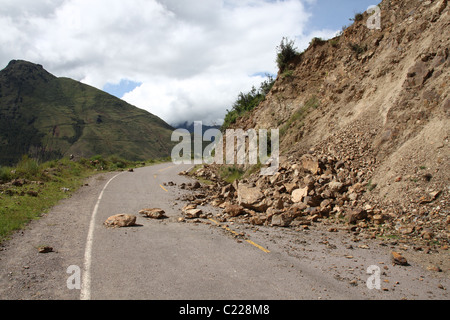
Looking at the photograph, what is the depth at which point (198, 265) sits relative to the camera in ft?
19.4

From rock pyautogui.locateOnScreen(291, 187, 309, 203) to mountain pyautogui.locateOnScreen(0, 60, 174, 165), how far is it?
94.1m

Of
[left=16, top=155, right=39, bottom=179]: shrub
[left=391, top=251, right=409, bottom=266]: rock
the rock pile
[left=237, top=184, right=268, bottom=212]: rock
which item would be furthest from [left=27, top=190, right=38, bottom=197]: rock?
[left=391, top=251, right=409, bottom=266]: rock

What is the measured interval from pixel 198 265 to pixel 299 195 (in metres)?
6.64

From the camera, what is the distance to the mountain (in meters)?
108

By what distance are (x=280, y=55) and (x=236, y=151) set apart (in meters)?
8.18

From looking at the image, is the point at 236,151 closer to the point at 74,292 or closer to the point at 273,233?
the point at 273,233

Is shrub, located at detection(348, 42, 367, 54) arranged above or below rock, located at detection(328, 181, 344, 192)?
above

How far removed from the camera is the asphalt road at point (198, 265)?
4.77 metres

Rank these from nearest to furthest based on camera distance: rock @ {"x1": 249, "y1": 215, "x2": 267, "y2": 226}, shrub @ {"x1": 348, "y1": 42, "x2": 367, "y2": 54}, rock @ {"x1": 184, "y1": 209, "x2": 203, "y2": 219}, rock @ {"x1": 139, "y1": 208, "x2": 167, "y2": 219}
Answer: rock @ {"x1": 249, "y1": 215, "x2": 267, "y2": 226}
rock @ {"x1": 139, "y1": 208, "x2": 167, "y2": 219}
rock @ {"x1": 184, "y1": 209, "x2": 203, "y2": 219}
shrub @ {"x1": 348, "y1": 42, "x2": 367, "y2": 54}

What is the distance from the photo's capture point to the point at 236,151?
23.2m

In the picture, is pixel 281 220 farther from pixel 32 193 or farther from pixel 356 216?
pixel 32 193

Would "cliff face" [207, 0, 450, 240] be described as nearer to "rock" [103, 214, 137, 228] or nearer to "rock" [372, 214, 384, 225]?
"rock" [372, 214, 384, 225]

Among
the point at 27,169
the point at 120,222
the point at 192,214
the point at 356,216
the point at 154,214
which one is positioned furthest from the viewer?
the point at 27,169

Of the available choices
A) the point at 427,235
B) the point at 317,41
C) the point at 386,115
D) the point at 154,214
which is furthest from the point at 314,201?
the point at 317,41
